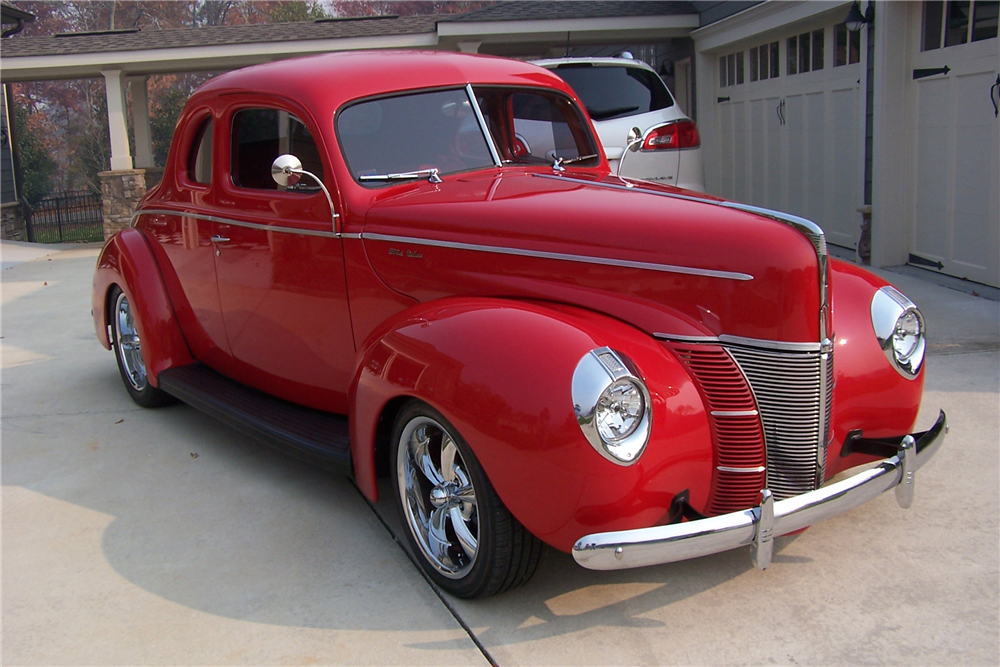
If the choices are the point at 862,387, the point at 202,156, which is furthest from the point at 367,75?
the point at 862,387

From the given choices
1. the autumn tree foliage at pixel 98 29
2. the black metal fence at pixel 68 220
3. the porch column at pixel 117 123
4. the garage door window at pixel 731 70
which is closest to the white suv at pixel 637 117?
the garage door window at pixel 731 70

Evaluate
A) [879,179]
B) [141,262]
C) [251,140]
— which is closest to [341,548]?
[251,140]

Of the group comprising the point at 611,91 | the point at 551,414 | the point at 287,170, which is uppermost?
the point at 611,91

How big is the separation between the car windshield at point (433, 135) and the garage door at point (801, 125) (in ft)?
17.4

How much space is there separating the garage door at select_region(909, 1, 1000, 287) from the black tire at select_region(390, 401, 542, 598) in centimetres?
540

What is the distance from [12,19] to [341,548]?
17927 millimetres

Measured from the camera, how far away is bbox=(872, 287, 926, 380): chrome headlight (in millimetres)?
3223

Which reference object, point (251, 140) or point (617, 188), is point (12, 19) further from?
point (617, 188)

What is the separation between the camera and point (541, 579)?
10.2 ft

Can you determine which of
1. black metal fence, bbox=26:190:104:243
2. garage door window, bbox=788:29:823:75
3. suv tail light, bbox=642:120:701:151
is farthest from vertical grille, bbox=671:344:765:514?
black metal fence, bbox=26:190:104:243

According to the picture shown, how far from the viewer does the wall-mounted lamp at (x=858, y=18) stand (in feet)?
25.7

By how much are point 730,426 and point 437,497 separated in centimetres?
101

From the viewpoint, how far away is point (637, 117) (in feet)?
26.9

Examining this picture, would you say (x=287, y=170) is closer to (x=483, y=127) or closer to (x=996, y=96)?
(x=483, y=127)
